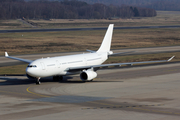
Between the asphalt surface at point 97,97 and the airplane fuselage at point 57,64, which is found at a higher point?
the airplane fuselage at point 57,64

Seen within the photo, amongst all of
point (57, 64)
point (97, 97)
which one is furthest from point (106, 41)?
point (97, 97)

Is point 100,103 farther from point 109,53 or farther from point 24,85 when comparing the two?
point 109,53

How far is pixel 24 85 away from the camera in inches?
1842

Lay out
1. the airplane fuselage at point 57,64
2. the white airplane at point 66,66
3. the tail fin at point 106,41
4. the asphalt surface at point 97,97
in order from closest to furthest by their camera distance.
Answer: the asphalt surface at point 97,97
the airplane fuselage at point 57,64
the white airplane at point 66,66
the tail fin at point 106,41

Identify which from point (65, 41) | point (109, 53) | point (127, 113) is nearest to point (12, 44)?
point (65, 41)

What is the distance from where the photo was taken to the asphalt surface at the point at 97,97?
92.9 ft

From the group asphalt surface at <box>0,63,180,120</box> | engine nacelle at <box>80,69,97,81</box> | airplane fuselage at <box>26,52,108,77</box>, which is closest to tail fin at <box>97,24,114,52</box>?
airplane fuselage at <box>26,52,108,77</box>

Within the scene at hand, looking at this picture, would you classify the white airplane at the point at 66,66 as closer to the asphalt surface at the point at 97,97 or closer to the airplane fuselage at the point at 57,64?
the airplane fuselage at the point at 57,64

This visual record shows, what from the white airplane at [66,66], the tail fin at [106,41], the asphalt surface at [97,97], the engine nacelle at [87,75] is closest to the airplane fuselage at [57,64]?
the white airplane at [66,66]

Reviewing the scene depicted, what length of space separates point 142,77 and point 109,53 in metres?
8.93

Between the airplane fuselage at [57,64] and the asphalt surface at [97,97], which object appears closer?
the asphalt surface at [97,97]

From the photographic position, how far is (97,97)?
3688 cm

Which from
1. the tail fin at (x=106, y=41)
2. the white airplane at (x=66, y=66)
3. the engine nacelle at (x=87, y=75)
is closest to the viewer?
the white airplane at (x=66, y=66)

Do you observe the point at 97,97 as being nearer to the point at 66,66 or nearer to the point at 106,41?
the point at 66,66
